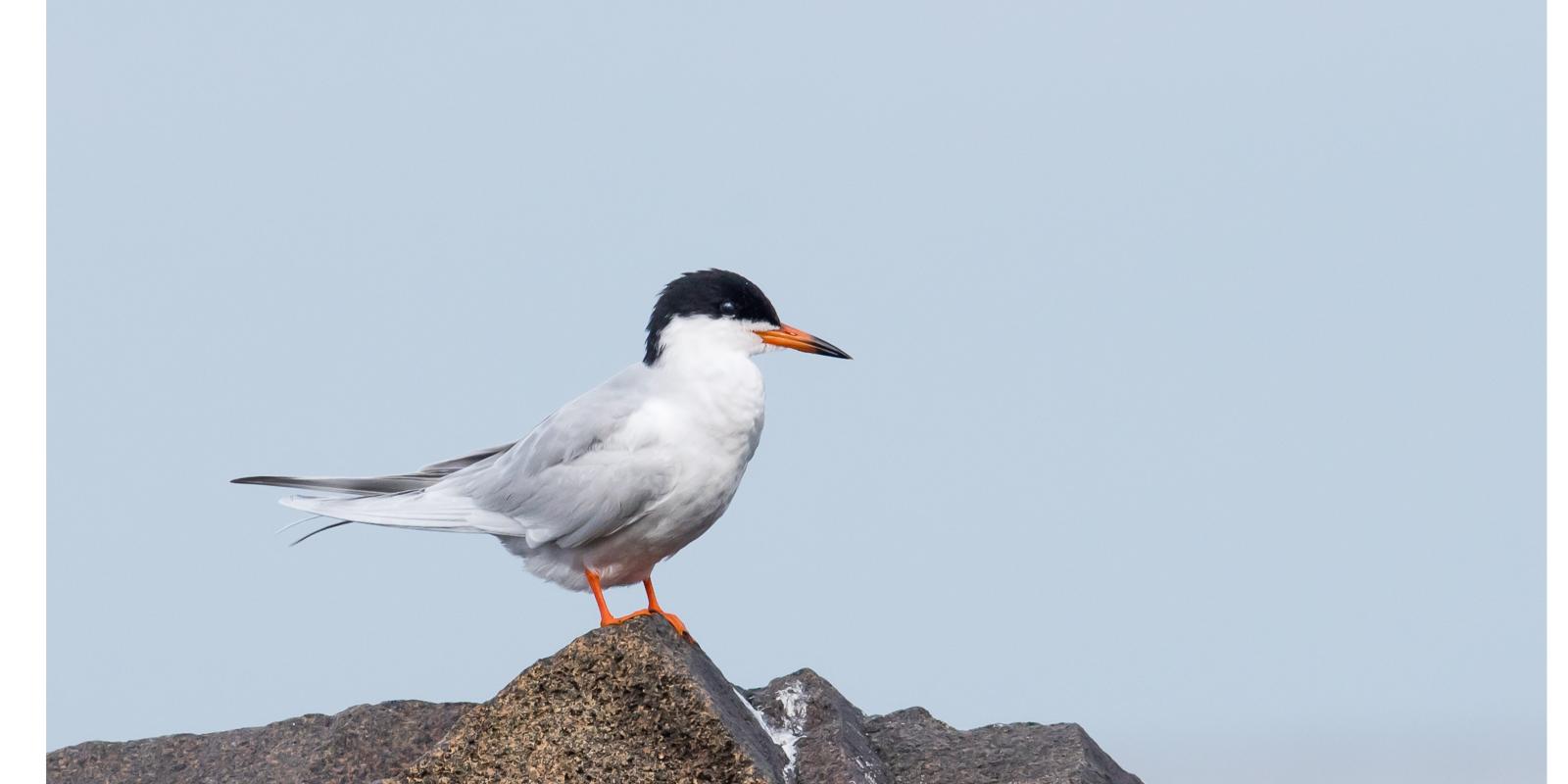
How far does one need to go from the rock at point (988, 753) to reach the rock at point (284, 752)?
6.93ft

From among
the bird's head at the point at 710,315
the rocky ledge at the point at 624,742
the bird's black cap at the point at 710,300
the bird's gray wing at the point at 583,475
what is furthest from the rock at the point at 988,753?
the bird's black cap at the point at 710,300

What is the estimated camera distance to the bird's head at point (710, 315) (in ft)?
26.3

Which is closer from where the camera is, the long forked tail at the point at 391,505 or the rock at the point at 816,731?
the rock at the point at 816,731

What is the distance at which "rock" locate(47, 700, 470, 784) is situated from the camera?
8.50 m

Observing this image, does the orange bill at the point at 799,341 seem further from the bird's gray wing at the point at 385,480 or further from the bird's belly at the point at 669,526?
the bird's gray wing at the point at 385,480

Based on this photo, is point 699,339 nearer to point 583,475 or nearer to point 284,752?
point 583,475

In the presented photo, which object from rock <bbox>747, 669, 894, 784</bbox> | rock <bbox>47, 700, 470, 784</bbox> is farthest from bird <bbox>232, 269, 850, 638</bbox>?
rock <bbox>47, 700, 470, 784</bbox>

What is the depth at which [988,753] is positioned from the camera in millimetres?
8445

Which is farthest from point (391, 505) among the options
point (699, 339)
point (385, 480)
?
point (699, 339)

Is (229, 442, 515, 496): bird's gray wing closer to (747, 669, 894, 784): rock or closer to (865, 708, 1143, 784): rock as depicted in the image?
(747, 669, 894, 784): rock

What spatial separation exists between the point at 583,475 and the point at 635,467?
0.24 m

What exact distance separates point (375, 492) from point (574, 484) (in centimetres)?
117

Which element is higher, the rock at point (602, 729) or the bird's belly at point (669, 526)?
the bird's belly at point (669, 526)

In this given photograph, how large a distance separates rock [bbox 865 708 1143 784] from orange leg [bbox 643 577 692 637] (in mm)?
1226
